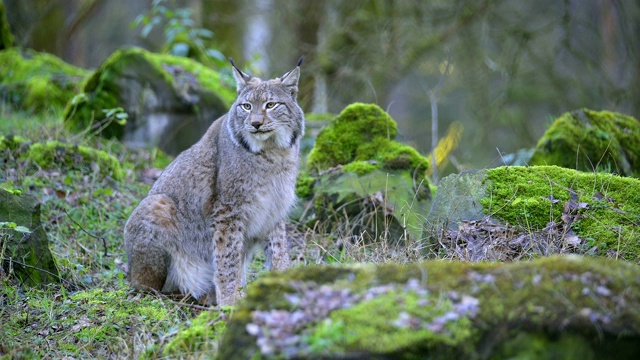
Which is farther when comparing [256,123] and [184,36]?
[184,36]

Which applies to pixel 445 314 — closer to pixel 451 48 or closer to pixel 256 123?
pixel 256 123

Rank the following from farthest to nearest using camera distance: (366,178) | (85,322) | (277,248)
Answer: (366,178) < (277,248) < (85,322)

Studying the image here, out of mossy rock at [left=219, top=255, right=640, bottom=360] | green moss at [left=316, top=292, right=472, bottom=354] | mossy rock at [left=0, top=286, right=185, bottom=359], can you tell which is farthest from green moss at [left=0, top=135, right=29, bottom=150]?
green moss at [left=316, top=292, right=472, bottom=354]

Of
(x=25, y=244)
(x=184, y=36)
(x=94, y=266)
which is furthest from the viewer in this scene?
(x=184, y=36)

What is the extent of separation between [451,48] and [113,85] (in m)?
6.55

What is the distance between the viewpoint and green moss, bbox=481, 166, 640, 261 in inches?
201

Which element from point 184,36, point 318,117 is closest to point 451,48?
point 318,117

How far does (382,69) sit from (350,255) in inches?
307

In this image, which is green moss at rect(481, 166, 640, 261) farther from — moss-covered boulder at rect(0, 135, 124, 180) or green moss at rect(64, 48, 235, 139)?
green moss at rect(64, 48, 235, 139)

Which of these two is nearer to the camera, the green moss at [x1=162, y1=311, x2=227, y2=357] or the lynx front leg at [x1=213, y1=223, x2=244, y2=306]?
the green moss at [x1=162, y1=311, x2=227, y2=357]

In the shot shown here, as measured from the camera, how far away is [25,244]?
18.0 ft

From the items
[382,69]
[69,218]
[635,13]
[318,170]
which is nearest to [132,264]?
[69,218]

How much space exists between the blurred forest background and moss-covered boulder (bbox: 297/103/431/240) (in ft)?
13.5

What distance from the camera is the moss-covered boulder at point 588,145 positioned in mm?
7457
